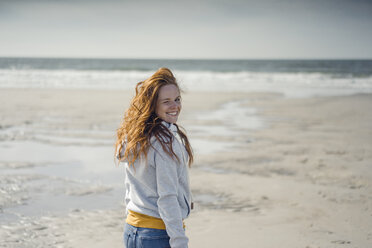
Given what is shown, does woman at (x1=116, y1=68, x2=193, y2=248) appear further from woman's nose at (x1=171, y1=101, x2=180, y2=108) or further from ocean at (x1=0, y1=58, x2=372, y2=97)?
ocean at (x1=0, y1=58, x2=372, y2=97)

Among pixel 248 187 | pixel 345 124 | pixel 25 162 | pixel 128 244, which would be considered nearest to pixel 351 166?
pixel 248 187

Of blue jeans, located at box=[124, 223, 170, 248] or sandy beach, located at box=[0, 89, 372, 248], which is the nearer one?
blue jeans, located at box=[124, 223, 170, 248]

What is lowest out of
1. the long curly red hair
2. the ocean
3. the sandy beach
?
the sandy beach

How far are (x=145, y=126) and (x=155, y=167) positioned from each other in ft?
0.70

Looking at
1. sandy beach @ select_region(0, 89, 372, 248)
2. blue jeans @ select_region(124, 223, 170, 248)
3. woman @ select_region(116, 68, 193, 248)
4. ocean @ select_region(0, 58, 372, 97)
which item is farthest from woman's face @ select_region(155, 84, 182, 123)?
sandy beach @ select_region(0, 89, 372, 248)

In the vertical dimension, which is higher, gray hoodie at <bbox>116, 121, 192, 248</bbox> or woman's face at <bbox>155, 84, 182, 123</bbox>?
woman's face at <bbox>155, 84, 182, 123</bbox>

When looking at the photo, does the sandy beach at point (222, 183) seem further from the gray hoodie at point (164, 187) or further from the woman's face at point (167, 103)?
the woman's face at point (167, 103)

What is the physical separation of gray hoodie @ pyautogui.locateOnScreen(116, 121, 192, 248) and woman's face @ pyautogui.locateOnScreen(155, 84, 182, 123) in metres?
0.05

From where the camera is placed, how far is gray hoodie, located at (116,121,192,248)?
1.72 metres

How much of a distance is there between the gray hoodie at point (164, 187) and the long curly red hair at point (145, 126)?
29 mm

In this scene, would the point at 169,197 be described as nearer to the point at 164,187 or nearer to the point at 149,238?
the point at 164,187

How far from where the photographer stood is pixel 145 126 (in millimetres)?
1814

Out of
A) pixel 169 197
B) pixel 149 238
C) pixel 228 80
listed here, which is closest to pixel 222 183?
pixel 149 238

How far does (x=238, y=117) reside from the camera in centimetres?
1134
